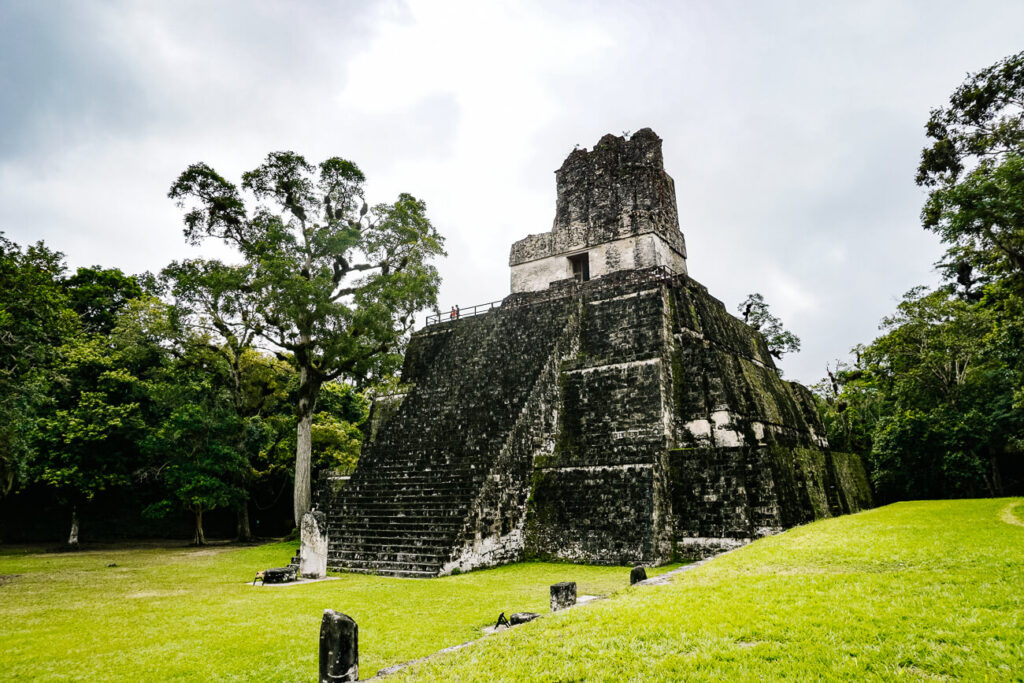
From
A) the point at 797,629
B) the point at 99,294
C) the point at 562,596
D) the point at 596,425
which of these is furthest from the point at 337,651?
the point at 99,294

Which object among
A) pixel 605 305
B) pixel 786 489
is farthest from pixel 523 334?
pixel 786 489

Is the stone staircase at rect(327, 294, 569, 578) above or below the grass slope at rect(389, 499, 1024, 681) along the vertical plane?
above

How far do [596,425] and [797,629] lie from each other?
357 inches

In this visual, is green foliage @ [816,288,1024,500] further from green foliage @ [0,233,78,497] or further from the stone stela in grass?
green foliage @ [0,233,78,497]

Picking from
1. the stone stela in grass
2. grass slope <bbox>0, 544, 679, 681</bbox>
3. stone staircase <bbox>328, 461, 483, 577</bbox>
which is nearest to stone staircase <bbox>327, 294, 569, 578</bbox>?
stone staircase <bbox>328, 461, 483, 577</bbox>

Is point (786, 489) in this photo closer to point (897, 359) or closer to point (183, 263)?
point (897, 359)

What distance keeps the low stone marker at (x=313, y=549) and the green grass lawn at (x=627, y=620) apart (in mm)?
594

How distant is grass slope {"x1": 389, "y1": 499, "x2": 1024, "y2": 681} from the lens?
3195 millimetres

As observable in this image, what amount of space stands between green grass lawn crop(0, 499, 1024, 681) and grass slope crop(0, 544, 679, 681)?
3 cm

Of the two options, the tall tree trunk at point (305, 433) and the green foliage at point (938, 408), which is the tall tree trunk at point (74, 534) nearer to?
the tall tree trunk at point (305, 433)

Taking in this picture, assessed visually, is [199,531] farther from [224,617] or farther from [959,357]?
[959,357]

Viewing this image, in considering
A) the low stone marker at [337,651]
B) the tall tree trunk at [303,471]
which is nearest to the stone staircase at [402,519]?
the tall tree trunk at [303,471]

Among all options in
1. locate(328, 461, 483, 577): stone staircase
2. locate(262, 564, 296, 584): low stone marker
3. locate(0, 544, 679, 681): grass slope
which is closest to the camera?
locate(0, 544, 679, 681): grass slope

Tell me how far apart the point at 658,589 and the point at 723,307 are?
41.0ft
